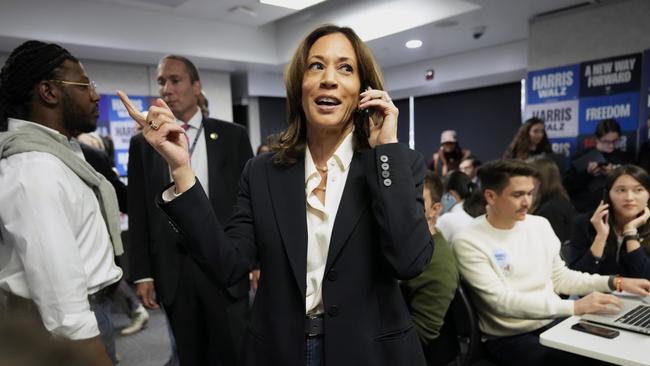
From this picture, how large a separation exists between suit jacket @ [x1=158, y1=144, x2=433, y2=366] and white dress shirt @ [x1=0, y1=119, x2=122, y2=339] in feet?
1.19

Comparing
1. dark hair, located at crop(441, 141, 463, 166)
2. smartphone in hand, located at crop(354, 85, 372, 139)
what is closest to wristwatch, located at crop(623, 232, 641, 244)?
smartphone in hand, located at crop(354, 85, 372, 139)

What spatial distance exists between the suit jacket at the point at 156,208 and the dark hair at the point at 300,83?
30.6 inches

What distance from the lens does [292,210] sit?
1.06 metres

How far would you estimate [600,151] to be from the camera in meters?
4.43

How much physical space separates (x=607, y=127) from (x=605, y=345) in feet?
12.3

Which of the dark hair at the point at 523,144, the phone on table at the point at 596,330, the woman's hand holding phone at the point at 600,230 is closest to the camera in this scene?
the phone on table at the point at 596,330

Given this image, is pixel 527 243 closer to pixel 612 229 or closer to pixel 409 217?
pixel 612 229

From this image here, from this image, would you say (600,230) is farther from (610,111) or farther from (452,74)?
(452,74)

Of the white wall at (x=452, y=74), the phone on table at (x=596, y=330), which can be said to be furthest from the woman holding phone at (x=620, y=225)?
the white wall at (x=452, y=74)

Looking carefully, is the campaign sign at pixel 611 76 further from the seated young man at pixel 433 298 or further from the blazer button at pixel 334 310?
the blazer button at pixel 334 310

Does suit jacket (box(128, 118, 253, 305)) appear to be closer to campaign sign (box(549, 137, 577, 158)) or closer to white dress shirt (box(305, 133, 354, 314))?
white dress shirt (box(305, 133, 354, 314))

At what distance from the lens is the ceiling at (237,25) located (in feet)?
15.3

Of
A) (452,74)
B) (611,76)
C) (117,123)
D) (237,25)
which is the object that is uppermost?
(237,25)

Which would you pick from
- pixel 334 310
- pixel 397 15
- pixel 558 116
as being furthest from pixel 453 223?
pixel 397 15
